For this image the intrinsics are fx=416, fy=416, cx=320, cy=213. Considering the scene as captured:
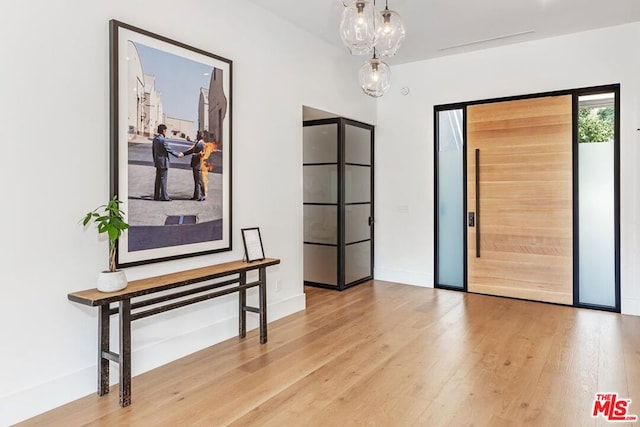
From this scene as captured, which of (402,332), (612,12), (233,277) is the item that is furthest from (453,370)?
(612,12)

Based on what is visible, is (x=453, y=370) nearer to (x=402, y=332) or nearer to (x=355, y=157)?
(x=402, y=332)

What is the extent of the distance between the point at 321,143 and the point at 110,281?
3769mm

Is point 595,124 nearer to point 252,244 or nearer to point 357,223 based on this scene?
point 357,223

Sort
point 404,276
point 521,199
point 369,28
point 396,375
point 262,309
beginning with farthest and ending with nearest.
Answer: point 404,276
point 521,199
point 262,309
point 396,375
point 369,28

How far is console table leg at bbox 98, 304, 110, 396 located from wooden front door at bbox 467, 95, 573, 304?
4592mm

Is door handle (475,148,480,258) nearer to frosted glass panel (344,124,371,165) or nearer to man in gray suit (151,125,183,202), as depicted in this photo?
frosted glass panel (344,124,371,165)

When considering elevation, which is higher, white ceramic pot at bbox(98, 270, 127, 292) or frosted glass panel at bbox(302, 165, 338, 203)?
frosted glass panel at bbox(302, 165, 338, 203)

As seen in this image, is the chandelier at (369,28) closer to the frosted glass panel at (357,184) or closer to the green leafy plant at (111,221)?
the green leafy plant at (111,221)

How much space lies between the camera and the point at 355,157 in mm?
6078

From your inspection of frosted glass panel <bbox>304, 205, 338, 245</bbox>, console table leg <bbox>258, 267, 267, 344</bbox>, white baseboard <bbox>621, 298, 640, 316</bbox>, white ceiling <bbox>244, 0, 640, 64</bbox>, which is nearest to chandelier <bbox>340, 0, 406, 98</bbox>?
white ceiling <bbox>244, 0, 640, 64</bbox>

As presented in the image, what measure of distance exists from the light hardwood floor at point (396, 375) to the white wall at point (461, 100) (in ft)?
4.87

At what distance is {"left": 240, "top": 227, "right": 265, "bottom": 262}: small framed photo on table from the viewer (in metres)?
3.86

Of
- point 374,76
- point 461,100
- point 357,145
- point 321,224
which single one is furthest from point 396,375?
point 461,100

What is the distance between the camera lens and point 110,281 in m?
A: 2.68
